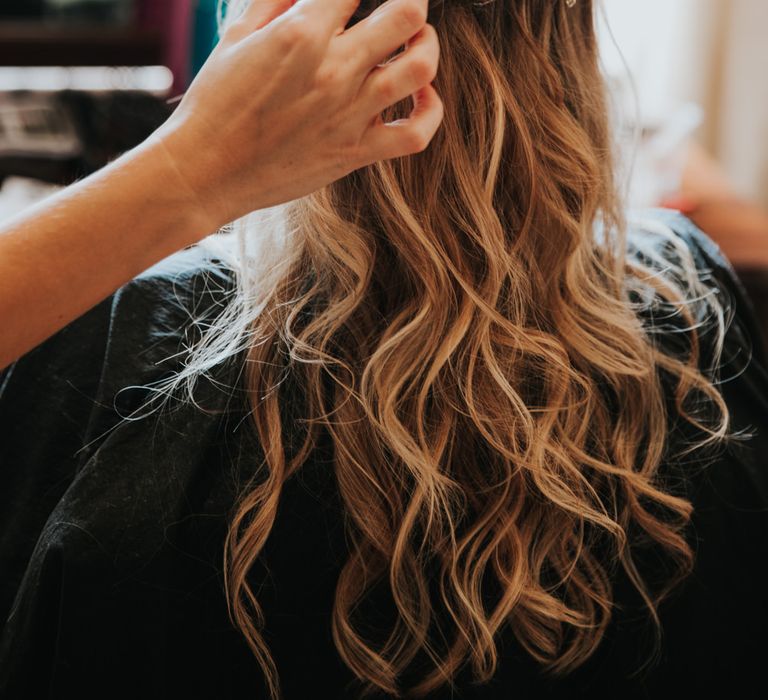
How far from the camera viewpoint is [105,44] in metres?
2.11

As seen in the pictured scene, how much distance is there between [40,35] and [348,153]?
182 cm

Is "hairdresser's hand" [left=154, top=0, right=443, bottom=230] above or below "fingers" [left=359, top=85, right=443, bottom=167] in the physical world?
above

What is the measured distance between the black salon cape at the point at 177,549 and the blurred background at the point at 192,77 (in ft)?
2.91

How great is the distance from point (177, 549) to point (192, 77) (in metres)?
1.69

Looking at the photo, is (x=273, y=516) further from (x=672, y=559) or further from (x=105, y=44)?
(x=105, y=44)

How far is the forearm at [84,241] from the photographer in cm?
54

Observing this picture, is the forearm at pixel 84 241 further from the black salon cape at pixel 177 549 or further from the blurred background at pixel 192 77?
the blurred background at pixel 192 77

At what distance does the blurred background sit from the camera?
1.86 meters

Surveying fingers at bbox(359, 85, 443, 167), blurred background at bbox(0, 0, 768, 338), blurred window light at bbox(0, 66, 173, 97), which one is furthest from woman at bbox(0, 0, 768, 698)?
blurred window light at bbox(0, 66, 173, 97)

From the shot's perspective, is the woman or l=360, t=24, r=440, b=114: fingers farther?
the woman

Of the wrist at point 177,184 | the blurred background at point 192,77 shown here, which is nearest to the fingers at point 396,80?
the wrist at point 177,184

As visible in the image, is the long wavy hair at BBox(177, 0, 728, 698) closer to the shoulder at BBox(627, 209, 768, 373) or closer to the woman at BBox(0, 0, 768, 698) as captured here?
the woman at BBox(0, 0, 768, 698)

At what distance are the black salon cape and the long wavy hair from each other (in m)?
0.02

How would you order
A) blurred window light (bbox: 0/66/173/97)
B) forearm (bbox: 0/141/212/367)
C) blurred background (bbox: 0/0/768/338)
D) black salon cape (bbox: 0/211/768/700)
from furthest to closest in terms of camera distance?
1. blurred window light (bbox: 0/66/173/97)
2. blurred background (bbox: 0/0/768/338)
3. black salon cape (bbox: 0/211/768/700)
4. forearm (bbox: 0/141/212/367)
